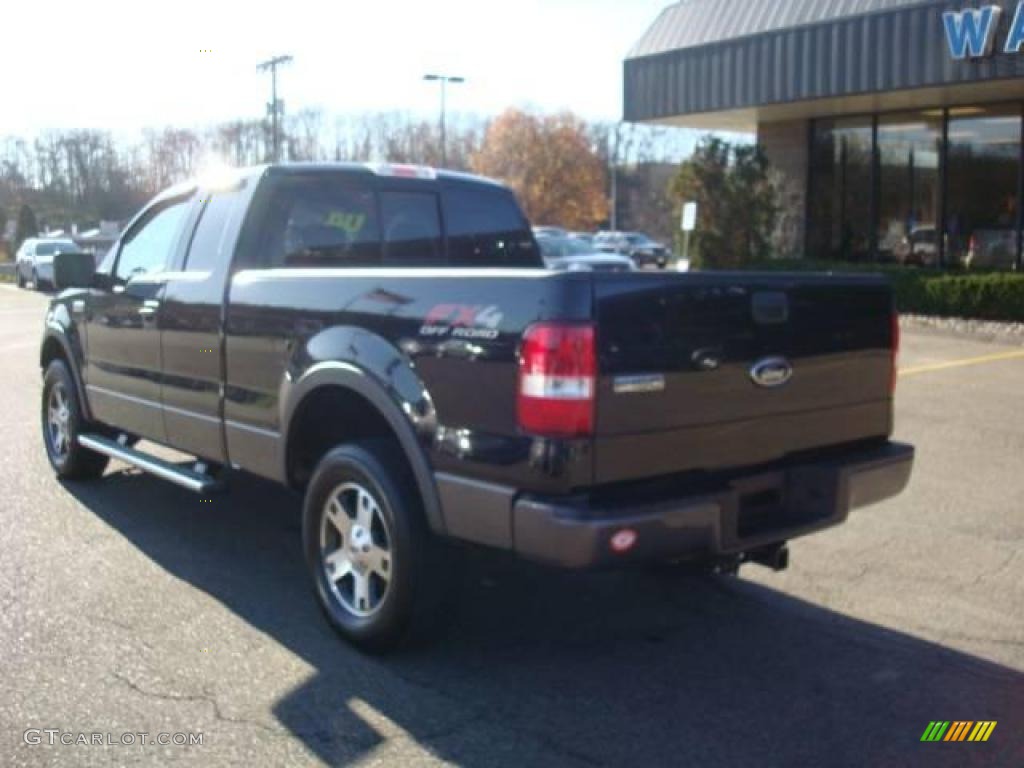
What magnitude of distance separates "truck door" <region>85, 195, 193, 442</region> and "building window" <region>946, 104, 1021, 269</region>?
16.0m

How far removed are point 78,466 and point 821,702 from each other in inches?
207

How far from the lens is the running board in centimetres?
554

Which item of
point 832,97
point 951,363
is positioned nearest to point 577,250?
point 832,97

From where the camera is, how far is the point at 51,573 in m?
5.48

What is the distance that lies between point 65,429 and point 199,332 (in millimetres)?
2469

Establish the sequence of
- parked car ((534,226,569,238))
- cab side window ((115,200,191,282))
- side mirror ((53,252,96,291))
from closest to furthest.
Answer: cab side window ((115,200,191,282)) → side mirror ((53,252,96,291)) → parked car ((534,226,569,238))

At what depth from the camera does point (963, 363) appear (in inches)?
526

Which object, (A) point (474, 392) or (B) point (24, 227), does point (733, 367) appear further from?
(B) point (24, 227)

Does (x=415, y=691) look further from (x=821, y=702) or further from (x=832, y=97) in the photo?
(x=832, y=97)

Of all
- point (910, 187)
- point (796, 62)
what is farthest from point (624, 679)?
point (910, 187)

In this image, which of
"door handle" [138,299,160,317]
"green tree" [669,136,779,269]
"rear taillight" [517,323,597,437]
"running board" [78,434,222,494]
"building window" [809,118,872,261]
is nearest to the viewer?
"rear taillight" [517,323,597,437]

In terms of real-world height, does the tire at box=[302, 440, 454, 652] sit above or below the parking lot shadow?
above

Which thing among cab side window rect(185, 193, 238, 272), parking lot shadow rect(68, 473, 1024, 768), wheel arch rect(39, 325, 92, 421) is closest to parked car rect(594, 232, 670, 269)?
wheel arch rect(39, 325, 92, 421)

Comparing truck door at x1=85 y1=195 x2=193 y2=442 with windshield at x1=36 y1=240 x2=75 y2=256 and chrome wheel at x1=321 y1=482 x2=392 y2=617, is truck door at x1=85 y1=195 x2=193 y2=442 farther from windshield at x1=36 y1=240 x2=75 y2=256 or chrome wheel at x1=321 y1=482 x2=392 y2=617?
windshield at x1=36 y1=240 x2=75 y2=256
